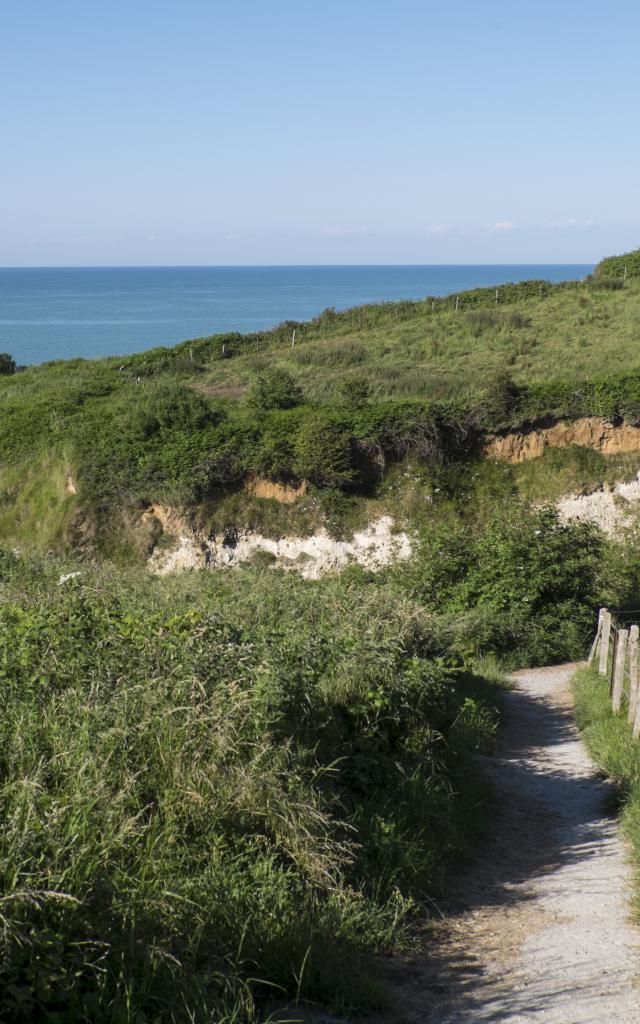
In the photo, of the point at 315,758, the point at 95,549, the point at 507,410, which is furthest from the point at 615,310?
the point at 315,758

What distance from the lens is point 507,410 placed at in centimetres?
2958

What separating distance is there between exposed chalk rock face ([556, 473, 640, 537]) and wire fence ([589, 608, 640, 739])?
12483 mm

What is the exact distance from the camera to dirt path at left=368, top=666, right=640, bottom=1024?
5434 mm

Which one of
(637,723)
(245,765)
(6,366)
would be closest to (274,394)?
(637,723)

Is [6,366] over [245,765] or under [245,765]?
over

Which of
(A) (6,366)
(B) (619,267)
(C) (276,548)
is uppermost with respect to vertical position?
(B) (619,267)

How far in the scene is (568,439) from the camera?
97.7 feet

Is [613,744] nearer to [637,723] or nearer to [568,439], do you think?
[637,723]

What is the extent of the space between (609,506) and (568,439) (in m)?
2.56

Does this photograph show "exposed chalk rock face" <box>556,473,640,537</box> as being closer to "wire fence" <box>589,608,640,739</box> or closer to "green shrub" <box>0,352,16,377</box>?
"wire fence" <box>589,608,640,739</box>

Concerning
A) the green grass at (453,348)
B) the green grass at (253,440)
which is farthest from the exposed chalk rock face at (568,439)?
the green grass at (453,348)

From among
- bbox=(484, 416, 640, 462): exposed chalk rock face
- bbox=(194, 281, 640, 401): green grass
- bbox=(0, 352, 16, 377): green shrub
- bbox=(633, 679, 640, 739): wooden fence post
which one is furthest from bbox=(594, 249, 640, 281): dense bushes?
bbox=(633, 679, 640, 739): wooden fence post

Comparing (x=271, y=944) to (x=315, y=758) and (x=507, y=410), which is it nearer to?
(x=315, y=758)

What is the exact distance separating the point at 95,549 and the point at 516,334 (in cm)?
2440
